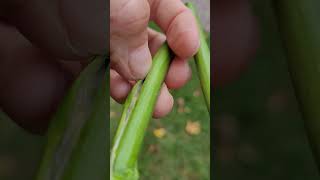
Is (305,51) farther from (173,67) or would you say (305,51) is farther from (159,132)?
(159,132)

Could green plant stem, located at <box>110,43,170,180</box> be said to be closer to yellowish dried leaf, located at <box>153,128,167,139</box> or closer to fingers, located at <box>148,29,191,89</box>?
fingers, located at <box>148,29,191,89</box>

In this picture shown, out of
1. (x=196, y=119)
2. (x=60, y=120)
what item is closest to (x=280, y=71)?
(x=60, y=120)

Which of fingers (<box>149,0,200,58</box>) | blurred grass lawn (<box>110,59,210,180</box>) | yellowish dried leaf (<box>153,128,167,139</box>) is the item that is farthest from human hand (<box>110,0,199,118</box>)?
yellowish dried leaf (<box>153,128,167,139</box>)

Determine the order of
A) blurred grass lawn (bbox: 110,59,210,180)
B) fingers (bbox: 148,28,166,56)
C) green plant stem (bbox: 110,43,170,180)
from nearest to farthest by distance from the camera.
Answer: green plant stem (bbox: 110,43,170,180) → fingers (bbox: 148,28,166,56) → blurred grass lawn (bbox: 110,59,210,180)

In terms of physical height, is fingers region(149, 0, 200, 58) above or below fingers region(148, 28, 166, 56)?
above

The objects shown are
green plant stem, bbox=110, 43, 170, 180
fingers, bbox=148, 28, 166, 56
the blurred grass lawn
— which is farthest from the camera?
the blurred grass lawn

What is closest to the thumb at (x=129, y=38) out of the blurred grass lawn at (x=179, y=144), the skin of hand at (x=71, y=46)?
the skin of hand at (x=71, y=46)

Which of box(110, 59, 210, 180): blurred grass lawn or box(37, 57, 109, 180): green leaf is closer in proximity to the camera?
box(37, 57, 109, 180): green leaf
